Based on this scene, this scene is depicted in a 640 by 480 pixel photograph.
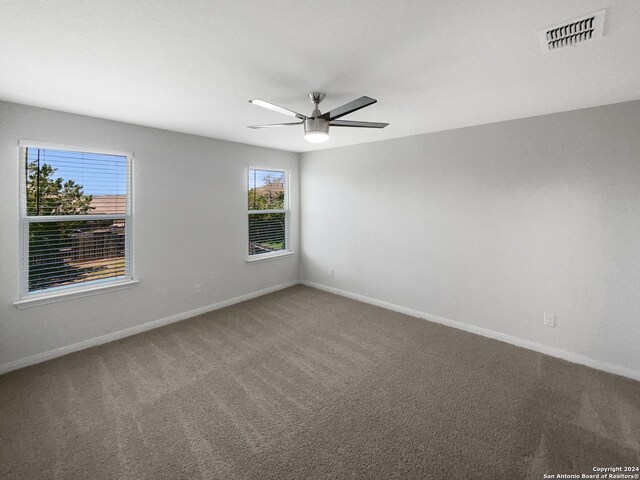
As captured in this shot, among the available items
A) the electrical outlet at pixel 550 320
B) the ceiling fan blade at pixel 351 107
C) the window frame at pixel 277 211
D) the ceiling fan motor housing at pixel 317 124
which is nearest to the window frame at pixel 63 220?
the window frame at pixel 277 211

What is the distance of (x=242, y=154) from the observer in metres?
4.40

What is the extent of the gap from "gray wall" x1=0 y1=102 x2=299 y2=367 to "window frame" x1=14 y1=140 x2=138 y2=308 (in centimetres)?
5

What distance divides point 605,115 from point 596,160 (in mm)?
391

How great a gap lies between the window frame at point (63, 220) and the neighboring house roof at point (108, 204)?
39mm

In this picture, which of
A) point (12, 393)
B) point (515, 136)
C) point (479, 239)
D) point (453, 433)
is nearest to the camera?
point (453, 433)

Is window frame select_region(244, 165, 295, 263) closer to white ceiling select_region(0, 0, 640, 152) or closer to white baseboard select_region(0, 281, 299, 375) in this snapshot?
white baseboard select_region(0, 281, 299, 375)

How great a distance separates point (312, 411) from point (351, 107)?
87.1 inches

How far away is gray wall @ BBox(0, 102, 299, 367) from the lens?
2666 mm

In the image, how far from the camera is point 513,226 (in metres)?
3.17

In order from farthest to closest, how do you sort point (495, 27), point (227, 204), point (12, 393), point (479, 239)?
point (227, 204) → point (479, 239) → point (12, 393) → point (495, 27)

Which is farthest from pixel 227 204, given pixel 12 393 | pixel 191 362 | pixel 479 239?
pixel 479 239

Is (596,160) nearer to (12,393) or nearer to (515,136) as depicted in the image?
(515,136)

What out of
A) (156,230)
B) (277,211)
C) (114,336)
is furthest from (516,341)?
(114,336)

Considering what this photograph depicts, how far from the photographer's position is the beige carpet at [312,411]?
1.75m
